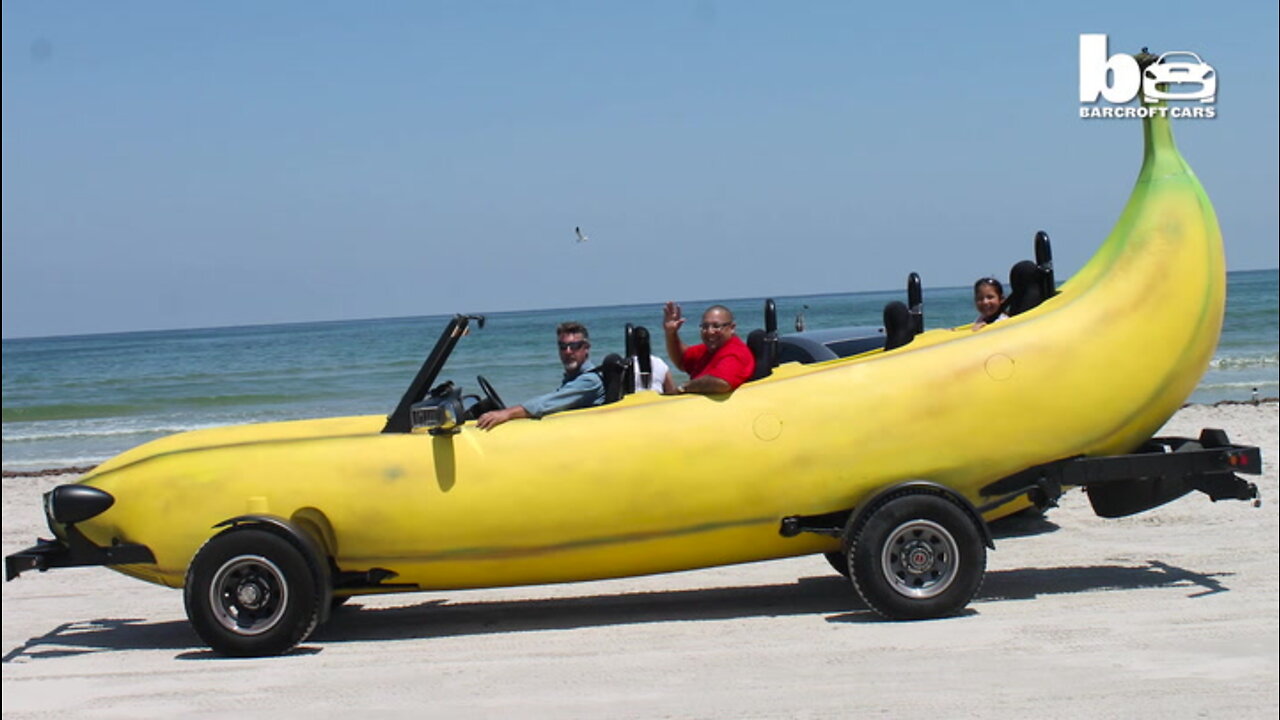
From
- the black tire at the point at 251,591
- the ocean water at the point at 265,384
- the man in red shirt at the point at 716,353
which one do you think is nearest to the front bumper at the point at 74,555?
the black tire at the point at 251,591

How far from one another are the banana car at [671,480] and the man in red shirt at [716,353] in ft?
0.29

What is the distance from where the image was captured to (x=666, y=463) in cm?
730

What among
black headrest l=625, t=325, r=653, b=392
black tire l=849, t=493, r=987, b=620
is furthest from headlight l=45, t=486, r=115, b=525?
→ black tire l=849, t=493, r=987, b=620

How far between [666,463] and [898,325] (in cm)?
159

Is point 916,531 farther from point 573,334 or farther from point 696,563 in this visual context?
point 573,334

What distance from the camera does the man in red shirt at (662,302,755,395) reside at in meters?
7.42

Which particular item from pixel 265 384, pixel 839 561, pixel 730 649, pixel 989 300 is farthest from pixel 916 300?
pixel 265 384

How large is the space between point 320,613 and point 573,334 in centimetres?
199

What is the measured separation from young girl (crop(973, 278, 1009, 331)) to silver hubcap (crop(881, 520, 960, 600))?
71.3 inches

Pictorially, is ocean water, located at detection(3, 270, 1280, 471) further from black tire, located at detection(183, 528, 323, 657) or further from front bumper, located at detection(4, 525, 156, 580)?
black tire, located at detection(183, 528, 323, 657)

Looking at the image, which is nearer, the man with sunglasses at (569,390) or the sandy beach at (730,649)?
the sandy beach at (730,649)

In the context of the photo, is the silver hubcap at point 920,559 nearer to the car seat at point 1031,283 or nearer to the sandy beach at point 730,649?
the sandy beach at point 730,649

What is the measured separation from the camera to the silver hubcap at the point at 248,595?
721 cm

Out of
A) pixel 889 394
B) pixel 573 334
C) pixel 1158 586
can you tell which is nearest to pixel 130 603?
pixel 573 334
